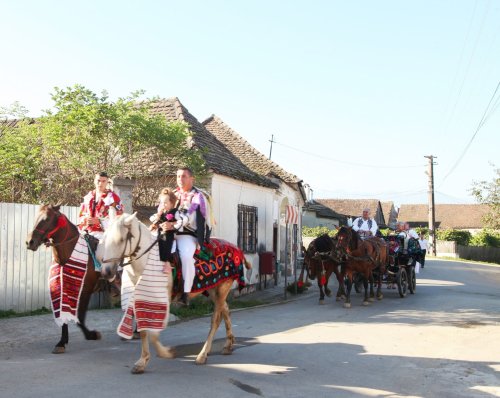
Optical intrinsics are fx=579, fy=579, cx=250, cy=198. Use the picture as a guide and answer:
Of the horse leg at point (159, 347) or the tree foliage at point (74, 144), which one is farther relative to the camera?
the tree foliage at point (74, 144)

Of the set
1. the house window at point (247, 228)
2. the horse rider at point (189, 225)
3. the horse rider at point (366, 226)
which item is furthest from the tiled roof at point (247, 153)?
the horse rider at point (189, 225)

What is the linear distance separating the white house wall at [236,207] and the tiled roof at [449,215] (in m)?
69.1

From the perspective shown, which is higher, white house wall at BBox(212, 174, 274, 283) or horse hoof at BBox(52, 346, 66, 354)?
white house wall at BBox(212, 174, 274, 283)

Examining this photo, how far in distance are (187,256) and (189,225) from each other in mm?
412

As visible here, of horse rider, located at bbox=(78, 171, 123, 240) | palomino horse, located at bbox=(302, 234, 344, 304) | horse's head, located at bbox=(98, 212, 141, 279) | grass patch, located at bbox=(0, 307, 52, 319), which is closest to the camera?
horse's head, located at bbox=(98, 212, 141, 279)

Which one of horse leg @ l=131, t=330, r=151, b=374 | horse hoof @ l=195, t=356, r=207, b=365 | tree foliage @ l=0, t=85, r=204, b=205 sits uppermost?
tree foliage @ l=0, t=85, r=204, b=205

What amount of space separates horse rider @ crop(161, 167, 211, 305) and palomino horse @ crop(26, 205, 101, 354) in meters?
1.62

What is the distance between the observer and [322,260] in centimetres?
1534

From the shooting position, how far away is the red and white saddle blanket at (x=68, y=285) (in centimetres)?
780

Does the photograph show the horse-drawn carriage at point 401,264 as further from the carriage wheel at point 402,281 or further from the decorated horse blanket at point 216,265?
the decorated horse blanket at point 216,265

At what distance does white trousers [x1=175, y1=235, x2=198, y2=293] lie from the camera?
7301 mm

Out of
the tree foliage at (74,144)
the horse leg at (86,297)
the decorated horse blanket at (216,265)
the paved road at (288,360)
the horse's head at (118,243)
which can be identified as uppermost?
the tree foliage at (74,144)

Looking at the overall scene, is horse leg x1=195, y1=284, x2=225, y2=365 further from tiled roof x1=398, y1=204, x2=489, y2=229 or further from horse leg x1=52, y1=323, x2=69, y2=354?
tiled roof x1=398, y1=204, x2=489, y2=229

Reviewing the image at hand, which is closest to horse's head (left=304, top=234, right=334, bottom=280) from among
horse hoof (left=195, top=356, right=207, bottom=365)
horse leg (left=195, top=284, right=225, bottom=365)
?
horse leg (left=195, top=284, right=225, bottom=365)
